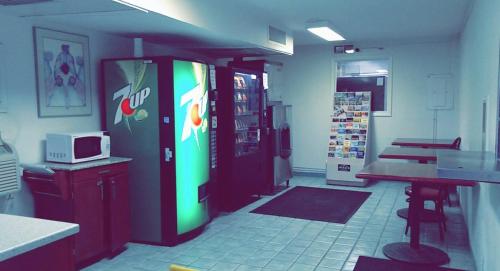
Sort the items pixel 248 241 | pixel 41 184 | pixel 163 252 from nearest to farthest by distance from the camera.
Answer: pixel 41 184, pixel 163 252, pixel 248 241

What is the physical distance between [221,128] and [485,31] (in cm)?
312

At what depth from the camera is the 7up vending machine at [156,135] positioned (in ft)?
13.6

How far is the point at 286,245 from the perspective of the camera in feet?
14.1

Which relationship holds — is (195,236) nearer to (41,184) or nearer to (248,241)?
(248,241)

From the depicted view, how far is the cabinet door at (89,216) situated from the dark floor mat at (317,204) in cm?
225

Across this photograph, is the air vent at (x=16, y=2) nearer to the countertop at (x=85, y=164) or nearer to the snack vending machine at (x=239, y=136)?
the countertop at (x=85, y=164)

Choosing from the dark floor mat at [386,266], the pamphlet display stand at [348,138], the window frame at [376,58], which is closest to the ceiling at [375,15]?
Answer: the window frame at [376,58]

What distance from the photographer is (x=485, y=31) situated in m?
3.41

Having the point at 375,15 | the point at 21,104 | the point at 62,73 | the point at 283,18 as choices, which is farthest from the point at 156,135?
the point at 375,15

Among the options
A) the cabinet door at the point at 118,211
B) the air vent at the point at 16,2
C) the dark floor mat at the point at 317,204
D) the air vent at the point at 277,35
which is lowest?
the dark floor mat at the point at 317,204

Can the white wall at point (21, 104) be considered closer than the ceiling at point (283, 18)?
No

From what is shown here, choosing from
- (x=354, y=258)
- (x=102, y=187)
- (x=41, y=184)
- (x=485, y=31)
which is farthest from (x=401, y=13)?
(x=41, y=184)

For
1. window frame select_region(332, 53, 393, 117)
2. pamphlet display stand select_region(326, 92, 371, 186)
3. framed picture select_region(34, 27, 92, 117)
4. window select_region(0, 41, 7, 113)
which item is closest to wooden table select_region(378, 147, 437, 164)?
pamphlet display stand select_region(326, 92, 371, 186)

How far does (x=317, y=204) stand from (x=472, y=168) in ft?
12.9
